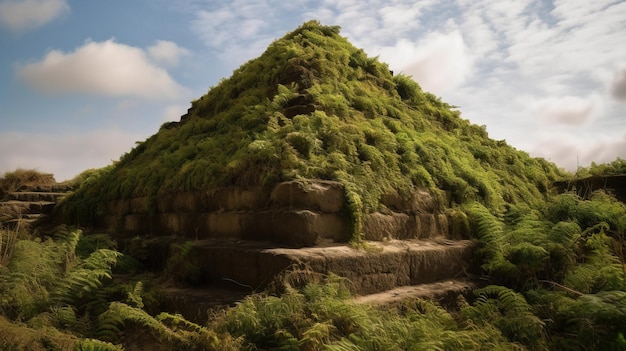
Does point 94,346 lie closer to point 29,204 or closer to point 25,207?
point 25,207

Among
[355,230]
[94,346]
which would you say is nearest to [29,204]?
[94,346]

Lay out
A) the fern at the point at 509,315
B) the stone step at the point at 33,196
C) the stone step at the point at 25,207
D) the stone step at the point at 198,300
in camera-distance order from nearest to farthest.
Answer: the fern at the point at 509,315, the stone step at the point at 198,300, the stone step at the point at 25,207, the stone step at the point at 33,196

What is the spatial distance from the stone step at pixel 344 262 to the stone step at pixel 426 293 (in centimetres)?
10

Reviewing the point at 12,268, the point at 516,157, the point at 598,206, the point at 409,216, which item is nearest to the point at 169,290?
the point at 12,268

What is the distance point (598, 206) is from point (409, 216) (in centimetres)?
358

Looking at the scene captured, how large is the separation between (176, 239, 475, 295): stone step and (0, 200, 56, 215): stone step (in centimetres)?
766

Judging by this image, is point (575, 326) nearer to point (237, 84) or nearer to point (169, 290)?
point (169, 290)

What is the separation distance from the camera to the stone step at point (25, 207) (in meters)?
11.6

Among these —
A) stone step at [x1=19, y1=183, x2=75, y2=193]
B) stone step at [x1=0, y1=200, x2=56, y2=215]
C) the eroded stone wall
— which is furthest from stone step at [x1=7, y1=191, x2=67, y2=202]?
the eroded stone wall

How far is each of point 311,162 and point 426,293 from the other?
2.22m

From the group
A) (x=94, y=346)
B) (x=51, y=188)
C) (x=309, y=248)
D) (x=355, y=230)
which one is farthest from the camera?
(x=51, y=188)

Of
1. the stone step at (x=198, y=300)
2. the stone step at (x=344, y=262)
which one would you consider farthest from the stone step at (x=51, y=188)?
the stone step at (x=198, y=300)

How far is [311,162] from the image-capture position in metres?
6.20

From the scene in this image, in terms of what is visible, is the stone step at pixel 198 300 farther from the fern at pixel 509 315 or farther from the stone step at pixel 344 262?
the fern at pixel 509 315
